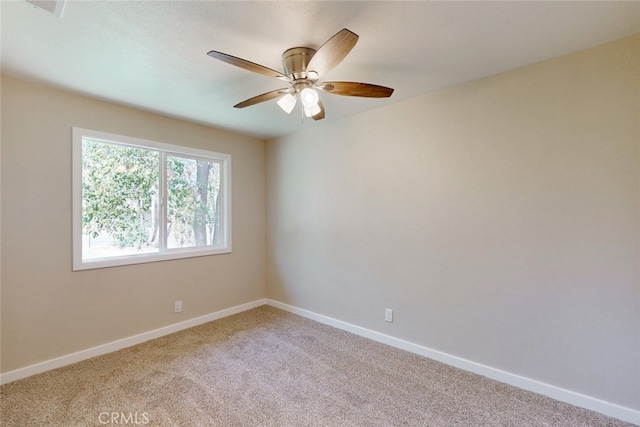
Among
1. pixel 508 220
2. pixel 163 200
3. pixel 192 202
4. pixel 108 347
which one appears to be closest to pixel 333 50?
pixel 508 220

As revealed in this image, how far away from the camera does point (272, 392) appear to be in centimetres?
212

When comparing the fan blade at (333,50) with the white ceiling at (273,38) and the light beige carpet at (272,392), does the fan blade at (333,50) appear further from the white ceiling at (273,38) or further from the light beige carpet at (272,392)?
the light beige carpet at (272,392)

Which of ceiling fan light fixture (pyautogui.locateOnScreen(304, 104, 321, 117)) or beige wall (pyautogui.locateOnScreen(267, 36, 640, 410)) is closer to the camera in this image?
beige wall (pyautogui.locateOnScreen(267, 36, 640, 410))

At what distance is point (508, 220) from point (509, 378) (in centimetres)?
119

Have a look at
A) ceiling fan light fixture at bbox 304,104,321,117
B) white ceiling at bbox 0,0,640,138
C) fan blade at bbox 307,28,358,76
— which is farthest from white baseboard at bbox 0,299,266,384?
fan blade at bbox 307,28,358,76

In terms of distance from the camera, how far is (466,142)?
2.41m

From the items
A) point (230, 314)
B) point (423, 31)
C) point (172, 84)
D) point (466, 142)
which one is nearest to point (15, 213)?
point (172, 84)

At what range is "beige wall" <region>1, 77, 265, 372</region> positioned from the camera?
2262mm

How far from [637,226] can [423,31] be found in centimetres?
174

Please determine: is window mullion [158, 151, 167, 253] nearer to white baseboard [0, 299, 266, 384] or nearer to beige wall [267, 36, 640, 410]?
white baseboard [0, 299, 266, 384]

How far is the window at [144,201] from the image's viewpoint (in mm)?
2684

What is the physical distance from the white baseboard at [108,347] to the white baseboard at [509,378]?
143 centimetres

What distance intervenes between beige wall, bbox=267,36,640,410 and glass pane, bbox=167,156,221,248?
4.87 ft

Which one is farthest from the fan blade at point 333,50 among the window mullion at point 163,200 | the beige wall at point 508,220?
the window mullion at point 163,200
